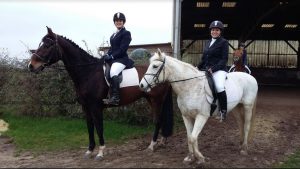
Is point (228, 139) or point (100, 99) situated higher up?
point (100, 99)

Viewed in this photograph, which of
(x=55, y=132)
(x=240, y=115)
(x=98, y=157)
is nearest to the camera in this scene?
(x=98, y=157)

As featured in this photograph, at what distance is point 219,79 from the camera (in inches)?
263

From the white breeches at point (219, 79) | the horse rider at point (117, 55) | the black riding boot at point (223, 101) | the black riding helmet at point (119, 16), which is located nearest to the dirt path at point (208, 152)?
the black riding boot at point (223, 101)

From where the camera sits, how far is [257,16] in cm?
2156

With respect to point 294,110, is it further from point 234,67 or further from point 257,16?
point 257,16

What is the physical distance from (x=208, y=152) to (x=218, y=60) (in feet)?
6.41

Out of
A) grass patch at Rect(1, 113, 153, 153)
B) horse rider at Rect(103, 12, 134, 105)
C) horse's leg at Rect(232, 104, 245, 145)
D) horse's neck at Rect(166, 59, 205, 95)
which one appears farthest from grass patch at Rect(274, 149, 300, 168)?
grass patch at Rect(1, 113, 153, 153)

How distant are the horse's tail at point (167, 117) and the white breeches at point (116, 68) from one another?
1239 mm

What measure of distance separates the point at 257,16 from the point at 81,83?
1641 cm

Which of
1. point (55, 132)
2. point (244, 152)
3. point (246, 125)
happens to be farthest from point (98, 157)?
point (55, 132)

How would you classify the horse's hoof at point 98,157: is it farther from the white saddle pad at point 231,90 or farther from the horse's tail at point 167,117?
the white saddle pad at point 231,90

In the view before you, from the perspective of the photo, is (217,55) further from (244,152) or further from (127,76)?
(244,152)

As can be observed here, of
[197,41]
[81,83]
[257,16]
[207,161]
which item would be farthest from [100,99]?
[197,41]

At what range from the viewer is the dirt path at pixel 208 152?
689 centimetres
